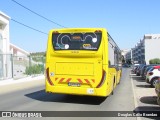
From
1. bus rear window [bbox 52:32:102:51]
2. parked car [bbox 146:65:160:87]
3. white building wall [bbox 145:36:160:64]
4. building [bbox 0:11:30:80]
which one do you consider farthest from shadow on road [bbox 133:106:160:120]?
white building wall [bbox 145:36:160:64]

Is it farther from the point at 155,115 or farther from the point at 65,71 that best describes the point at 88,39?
the point at 155,115

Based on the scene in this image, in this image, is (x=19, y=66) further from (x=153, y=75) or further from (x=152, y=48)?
(x=152, y=48)

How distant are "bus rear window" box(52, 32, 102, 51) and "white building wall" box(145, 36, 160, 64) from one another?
142m

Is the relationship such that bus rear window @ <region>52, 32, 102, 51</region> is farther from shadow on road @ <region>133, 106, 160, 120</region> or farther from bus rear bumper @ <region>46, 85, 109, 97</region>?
shadow on road @ <region>133, 106, 160, 120</region>

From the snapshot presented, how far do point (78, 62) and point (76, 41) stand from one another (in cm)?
90

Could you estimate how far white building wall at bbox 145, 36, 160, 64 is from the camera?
152 metres

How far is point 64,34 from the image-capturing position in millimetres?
13617

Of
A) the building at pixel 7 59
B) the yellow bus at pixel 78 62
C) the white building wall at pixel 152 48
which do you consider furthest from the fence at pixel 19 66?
the white building wall at pixel 152 48

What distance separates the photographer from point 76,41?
13.4 metres

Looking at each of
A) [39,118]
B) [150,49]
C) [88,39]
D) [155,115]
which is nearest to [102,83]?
[88,39]

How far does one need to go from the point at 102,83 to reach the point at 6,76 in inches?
820

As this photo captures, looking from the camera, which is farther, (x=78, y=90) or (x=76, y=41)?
(x=76, y=41)

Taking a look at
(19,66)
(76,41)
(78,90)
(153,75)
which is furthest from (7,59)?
(78,90)

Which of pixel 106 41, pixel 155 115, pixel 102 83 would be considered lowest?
pixel 155 115
